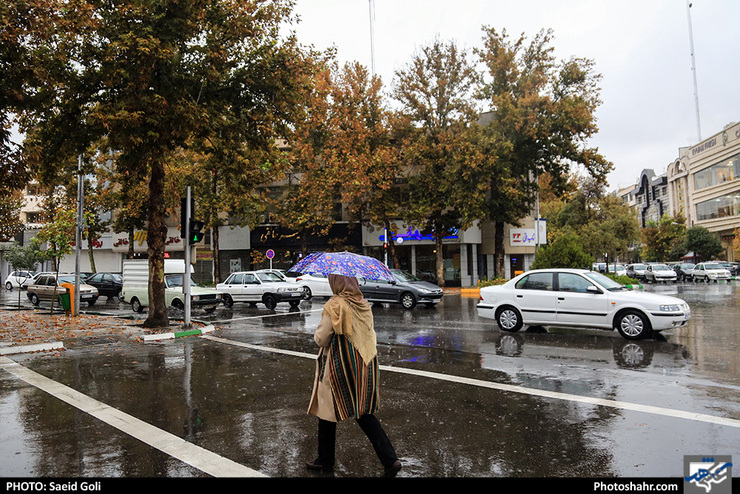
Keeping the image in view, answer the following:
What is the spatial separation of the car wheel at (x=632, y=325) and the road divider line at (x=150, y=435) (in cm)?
950

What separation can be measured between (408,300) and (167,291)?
9712mm

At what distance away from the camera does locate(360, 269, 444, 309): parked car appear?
19734 millimetres

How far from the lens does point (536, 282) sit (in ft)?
40.4

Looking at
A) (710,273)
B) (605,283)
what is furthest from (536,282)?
(710,273)

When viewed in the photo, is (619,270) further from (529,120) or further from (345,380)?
(345,380)

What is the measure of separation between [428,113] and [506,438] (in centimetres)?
2967

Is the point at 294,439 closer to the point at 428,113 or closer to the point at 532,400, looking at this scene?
the point at 532,400

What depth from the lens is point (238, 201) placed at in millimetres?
29688

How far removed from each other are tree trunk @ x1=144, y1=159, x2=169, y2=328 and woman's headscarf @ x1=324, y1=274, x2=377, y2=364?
11.9 m

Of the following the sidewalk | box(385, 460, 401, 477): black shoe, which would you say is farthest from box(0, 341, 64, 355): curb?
box(385, 460, 401, 477): black shoe

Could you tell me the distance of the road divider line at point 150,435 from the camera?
4.32 meters

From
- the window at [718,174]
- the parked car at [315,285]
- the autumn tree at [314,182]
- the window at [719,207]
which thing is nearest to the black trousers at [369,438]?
the parked car at [315,285]

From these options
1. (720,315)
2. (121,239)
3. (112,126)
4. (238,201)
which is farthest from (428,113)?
(121,239)

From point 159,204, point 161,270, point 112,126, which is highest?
point 112,126
